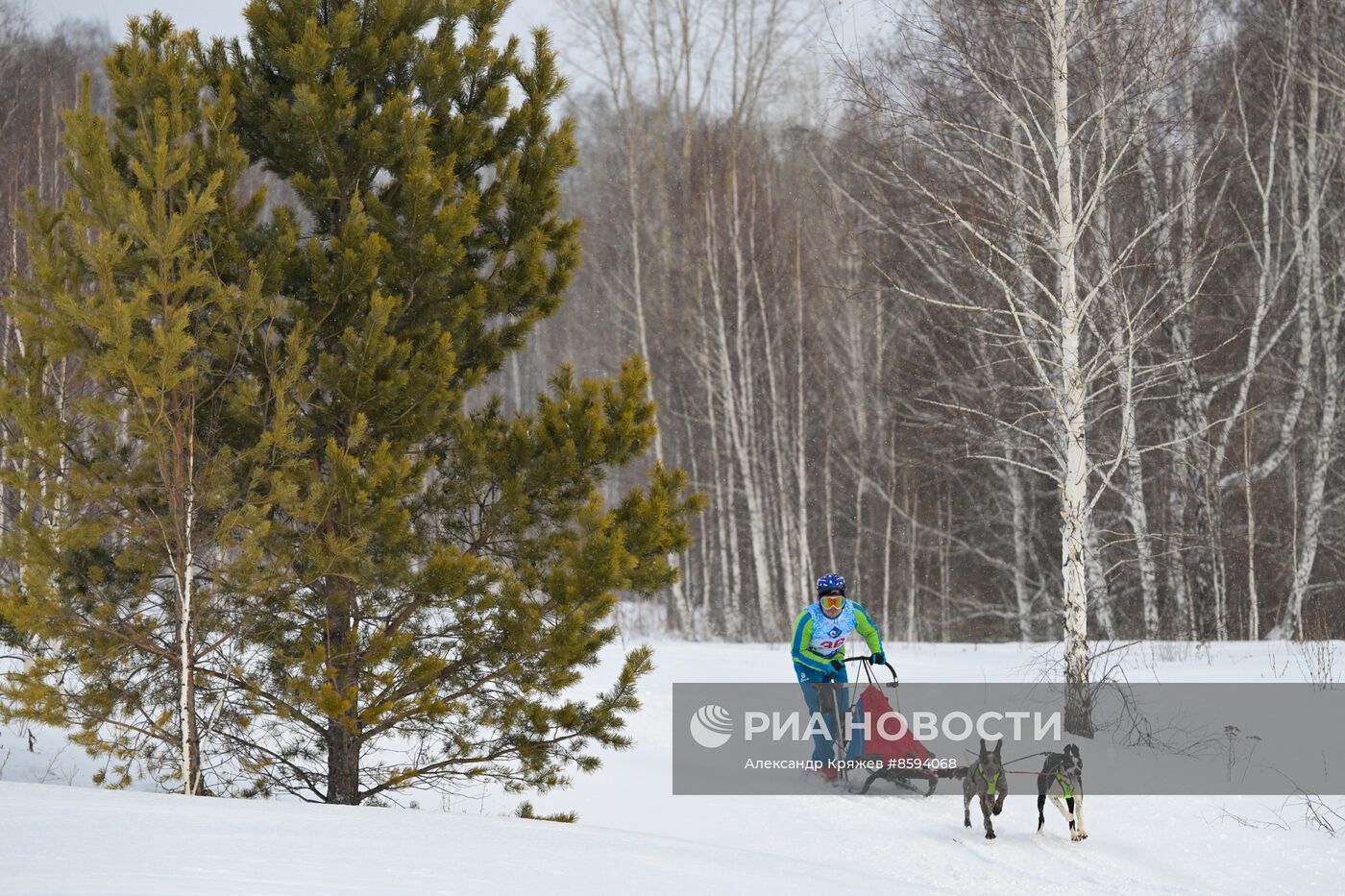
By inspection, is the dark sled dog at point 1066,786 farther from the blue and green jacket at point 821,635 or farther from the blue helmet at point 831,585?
the blue helmet at point 831,585

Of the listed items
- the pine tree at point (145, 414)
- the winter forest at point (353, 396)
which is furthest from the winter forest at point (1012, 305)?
the pine tree at point (145, 414)

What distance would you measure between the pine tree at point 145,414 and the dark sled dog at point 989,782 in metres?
4.66

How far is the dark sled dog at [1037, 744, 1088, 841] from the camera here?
285 inches

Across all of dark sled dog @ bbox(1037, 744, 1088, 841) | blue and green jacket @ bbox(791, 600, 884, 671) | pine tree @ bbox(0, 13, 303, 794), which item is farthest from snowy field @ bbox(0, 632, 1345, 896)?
blue and green jacket @ bbox(791, 600, 884, 671)

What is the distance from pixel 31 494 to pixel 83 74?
8.39 feet

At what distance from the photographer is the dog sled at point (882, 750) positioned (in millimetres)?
8523

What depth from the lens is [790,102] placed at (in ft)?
104

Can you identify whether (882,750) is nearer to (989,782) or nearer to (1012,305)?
(989,782)

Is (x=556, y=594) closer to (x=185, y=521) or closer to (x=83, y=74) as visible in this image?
(x=185, y=521)

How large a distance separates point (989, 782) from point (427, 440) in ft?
14.3

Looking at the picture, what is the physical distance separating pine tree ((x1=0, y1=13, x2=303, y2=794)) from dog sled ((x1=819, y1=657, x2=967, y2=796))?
4335mm

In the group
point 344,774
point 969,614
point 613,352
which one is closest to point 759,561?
point 969,614

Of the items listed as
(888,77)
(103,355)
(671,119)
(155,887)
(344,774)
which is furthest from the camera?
(671,119)

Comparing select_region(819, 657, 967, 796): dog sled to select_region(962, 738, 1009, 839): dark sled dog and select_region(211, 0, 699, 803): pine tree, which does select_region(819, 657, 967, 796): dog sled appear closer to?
select_region(962, 738, 1009, 839): dark sled dog
